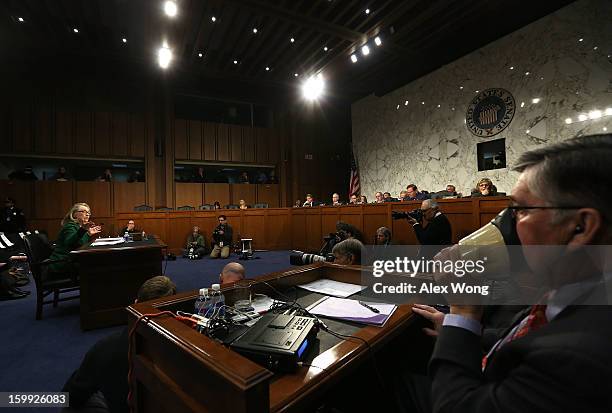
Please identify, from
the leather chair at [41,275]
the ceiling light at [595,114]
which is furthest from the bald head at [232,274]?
the ceiling light at [595,114]

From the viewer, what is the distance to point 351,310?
1110 millimetres

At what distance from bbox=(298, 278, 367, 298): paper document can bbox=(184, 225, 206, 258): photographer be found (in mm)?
6127

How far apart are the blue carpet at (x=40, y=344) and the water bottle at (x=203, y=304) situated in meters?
1.78

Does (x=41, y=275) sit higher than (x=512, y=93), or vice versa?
(x=512, y=93)

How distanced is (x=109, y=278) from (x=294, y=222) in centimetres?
536

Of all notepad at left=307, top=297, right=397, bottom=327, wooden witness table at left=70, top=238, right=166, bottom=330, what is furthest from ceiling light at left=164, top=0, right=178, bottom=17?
notepad at left=307, top=297, right=397, bottom=327

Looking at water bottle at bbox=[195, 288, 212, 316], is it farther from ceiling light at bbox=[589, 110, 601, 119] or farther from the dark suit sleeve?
ceiling light at bbox=[589, 110, 601, 119]

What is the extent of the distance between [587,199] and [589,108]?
6.76m

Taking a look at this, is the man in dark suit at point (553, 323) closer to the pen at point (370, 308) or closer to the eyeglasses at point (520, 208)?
the eyeglasses at point (520, 208)

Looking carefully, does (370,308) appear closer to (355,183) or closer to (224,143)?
(355,183)

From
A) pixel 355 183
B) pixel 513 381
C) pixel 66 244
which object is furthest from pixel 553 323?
pixel 355 183

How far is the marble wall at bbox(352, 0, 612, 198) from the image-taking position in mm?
5133

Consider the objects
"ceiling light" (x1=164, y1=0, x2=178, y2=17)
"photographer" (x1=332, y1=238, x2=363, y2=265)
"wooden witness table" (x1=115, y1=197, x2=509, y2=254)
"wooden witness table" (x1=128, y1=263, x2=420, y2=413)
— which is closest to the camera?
"wooden witness table" (x1=128, y1=263, x2=420, y2=413)

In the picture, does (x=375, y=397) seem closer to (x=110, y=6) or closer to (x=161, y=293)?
(x=161, y=293)
